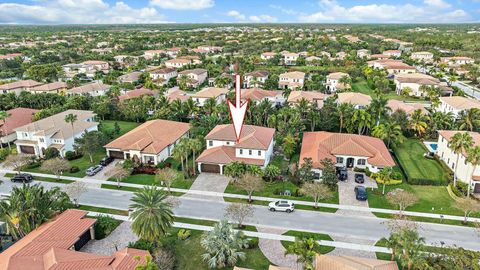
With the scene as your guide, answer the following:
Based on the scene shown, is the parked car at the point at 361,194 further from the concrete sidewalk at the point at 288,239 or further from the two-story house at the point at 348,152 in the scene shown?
the concrete sidewalk at the point at 288,239

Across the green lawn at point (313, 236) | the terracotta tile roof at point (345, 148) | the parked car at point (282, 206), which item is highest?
the terracotta tile roof at point (345, 148)

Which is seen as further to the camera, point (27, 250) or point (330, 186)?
point (330, 186)

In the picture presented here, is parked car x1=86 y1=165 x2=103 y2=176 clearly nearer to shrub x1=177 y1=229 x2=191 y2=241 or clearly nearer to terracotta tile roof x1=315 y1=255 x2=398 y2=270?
shrub x1=177 y1=229 x2=191 y2=241

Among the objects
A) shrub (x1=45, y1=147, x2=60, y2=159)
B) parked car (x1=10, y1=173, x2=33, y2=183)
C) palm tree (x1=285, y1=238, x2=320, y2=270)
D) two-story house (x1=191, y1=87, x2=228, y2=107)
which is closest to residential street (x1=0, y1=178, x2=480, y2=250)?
palm tree (x1=285, y1=238, x2=320, y2=270)

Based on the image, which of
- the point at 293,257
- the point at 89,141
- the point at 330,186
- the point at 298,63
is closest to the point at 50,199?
the point at 89,141

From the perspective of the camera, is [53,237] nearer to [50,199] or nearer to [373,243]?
[50,199]

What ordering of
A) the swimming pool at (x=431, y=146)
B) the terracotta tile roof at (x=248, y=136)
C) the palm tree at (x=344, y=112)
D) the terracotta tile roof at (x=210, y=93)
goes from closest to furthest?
the terracotta tile roof at (x=248, y=136), the swimming pool at (x=431, y=146), the palm tree at (x=344, y=112), the terracotta tile roof at (x=210, y=93)

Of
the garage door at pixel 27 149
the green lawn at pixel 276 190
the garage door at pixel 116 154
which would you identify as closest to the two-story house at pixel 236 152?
the green lawn at pixel 276 190
